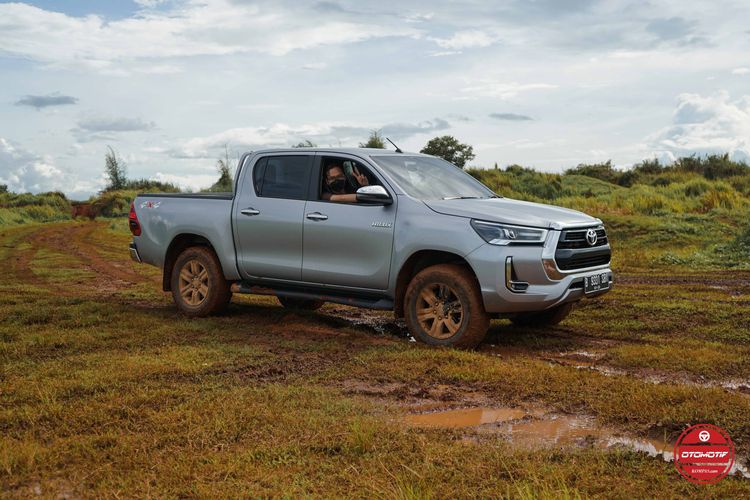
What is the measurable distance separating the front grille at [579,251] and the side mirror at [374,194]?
69.5 inches

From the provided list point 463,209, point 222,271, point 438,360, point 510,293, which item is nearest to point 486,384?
point 438,360

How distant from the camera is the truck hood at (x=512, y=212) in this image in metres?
7.60

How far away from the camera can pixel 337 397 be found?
20.0ft

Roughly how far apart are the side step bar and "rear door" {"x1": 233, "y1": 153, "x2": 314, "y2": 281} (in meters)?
0.17

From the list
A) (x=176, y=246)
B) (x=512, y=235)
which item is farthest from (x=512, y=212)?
(x=176, y=246)

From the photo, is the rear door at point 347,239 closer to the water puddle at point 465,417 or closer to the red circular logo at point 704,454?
the water puddle at point 465,417

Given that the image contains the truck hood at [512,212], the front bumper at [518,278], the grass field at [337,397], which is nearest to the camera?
the grass field at [337,397]

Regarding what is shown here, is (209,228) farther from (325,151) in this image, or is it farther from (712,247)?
(712,247)

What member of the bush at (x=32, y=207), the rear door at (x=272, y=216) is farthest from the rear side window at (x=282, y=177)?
the bush at (x=32, y=207)

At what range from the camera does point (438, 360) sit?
284 inches

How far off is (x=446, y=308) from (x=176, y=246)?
404 centimetres

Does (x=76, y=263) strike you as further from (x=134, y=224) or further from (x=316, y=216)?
(x=316, y=216)

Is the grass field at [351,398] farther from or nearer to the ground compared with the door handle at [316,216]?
nearer to the ground

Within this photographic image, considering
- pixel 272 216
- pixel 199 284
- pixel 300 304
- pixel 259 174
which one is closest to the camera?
pixel 272 216
